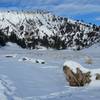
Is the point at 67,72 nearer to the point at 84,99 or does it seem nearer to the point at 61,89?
the point at 61,89

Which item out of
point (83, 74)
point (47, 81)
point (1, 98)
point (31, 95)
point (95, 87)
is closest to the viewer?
point (1, 98)

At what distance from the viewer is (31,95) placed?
1530cm

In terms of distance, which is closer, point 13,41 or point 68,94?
point 68,94

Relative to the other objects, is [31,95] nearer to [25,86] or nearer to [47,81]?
[25,86]

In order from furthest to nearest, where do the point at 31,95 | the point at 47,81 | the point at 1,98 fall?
1. the point at 47,81
2. the point at 31,95
3. the point at 1,98

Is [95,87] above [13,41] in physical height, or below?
above

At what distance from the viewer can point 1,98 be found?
13.8 metres

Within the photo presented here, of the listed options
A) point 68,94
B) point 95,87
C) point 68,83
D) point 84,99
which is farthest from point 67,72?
point 84,99

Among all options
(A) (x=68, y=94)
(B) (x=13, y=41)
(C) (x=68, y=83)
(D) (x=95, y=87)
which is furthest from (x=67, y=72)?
(B) (x=13, y=41)

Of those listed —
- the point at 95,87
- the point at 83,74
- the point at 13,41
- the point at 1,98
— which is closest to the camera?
the point at 1,98

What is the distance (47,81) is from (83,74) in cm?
253

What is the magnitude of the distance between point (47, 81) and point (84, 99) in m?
7.08

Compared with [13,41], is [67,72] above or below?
above

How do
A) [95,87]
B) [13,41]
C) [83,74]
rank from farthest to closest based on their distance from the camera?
[13,41]
[83,74]
[95,87]
